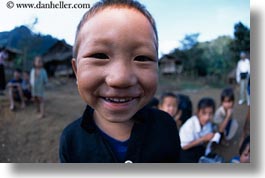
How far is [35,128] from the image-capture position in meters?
2.93

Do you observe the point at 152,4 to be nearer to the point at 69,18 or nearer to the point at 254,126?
the point at 69,18

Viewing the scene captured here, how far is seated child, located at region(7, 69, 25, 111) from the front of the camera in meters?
2.89

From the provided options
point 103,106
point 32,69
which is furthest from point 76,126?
point 32,69

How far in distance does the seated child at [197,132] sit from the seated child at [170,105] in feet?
0.30

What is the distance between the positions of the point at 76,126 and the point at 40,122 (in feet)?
0.99

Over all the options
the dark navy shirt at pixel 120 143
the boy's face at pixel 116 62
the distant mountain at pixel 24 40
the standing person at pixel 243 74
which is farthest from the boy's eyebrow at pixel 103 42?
the standing person at pixel 243 74

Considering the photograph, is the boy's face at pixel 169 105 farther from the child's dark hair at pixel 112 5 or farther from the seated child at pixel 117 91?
the child's dark hair at pixel 112 5

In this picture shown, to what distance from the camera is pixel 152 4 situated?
2.85 m

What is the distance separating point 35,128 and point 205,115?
3.98 ft

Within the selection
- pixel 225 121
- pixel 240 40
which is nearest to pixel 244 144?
pixel 225 121

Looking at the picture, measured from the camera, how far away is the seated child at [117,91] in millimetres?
2594

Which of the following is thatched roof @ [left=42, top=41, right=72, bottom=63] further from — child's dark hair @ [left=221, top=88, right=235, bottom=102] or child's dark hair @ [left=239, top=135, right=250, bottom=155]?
child's dark hair @ [left=239, top=135, right=250, bottom=155]

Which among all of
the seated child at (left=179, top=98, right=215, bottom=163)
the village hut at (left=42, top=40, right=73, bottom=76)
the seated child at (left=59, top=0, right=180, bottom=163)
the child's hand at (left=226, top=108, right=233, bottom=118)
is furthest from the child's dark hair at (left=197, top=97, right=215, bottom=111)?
the village hut at (left=42, top=40, right=73, bottom=76)

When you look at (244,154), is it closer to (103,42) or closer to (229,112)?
(229,112)
